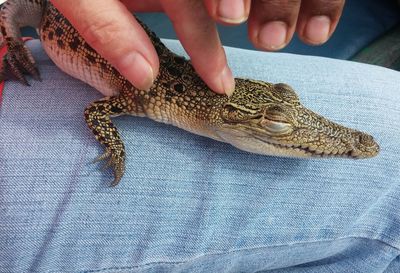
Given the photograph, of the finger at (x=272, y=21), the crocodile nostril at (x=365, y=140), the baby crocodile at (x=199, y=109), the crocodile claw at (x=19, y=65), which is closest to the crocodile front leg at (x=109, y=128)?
the baby crocodile at (x=199, y=109)

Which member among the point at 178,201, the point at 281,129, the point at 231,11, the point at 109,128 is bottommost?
the point at 178,201

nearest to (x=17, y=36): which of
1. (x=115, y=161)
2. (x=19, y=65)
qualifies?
(x=19, y=65)

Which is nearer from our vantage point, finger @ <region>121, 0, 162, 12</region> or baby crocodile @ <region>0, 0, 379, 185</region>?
baby crocodile @ <region>0, 0, 379, 185</region>

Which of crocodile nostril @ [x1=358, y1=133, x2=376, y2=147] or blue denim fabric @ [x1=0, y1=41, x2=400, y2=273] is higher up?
crocodile nostril @ [x1=358, y1=133, x2=376, y2=147]

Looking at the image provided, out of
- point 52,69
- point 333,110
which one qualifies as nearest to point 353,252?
point 333,110

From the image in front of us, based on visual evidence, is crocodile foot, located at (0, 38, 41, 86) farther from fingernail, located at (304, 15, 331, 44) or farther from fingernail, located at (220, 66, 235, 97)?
fingernail, located at (304, 15, 331, 44)

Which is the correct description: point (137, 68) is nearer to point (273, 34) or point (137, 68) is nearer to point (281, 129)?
point (273, 34)

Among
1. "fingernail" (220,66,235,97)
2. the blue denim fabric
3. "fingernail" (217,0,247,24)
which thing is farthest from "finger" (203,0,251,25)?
the blue denim fabric

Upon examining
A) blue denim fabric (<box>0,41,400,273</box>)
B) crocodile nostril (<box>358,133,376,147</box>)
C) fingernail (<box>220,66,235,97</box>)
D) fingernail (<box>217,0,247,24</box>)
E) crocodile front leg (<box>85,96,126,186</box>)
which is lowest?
blue denim fabric (<box>0,41,400,273</box>)
